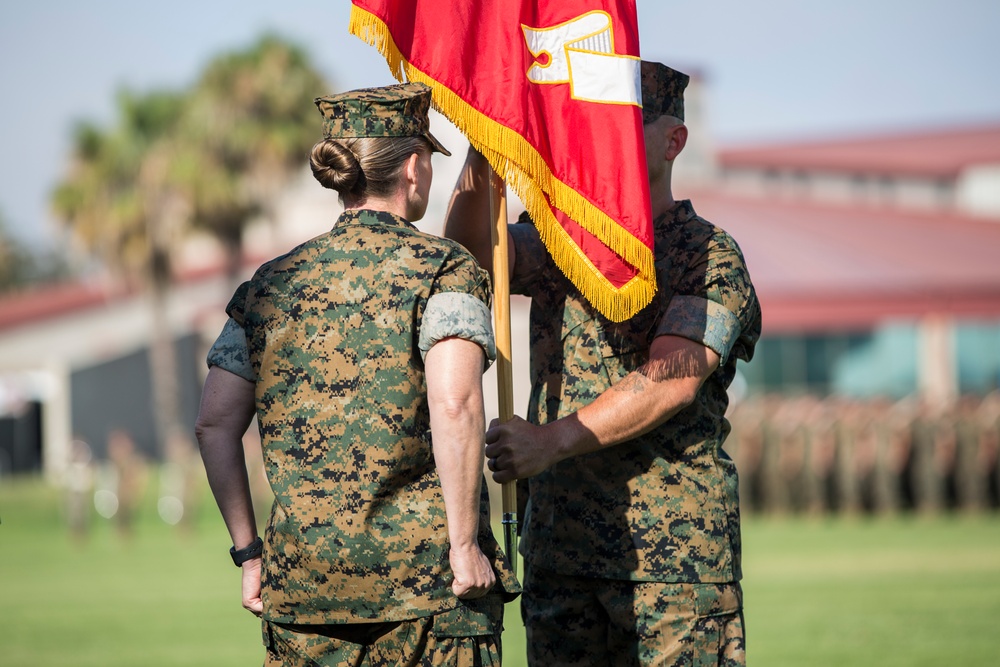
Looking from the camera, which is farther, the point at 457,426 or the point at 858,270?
the point at 858,270

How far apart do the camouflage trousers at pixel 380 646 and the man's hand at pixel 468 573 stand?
4.6 inches

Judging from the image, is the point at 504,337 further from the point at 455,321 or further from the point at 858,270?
the point at 858,270

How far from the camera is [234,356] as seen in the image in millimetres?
3387

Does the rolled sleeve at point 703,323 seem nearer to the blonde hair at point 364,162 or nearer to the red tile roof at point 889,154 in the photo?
the blonde hair at point 364,162

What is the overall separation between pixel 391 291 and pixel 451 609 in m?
0.80

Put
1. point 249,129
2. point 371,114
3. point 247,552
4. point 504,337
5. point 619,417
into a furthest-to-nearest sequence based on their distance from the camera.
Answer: point 249,129
point 504,337
point 619,417
point 247,552
point 371,114

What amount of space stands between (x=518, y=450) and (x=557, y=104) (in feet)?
3.60

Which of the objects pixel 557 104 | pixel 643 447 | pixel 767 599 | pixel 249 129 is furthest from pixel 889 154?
pixel 643 447

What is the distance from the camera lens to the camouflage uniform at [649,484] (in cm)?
383

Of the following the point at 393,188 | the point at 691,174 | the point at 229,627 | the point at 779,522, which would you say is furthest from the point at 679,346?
the point at 691,174

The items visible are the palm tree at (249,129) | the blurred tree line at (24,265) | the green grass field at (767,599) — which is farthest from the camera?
the blurred tree line at (24,265)

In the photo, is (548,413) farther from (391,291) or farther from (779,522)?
(779,522)

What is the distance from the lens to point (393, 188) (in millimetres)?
3404

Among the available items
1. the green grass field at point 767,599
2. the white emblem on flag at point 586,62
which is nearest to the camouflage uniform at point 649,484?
the white emblem on flag at point 586,62
